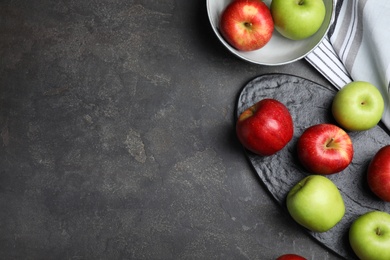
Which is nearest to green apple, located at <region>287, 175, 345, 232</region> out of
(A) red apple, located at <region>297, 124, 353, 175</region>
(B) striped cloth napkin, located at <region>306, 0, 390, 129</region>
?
(A) red apple, located at <region>297, 124, 353, 175</region>

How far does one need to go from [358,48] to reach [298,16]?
0.16 metres

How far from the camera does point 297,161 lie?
1.23 m

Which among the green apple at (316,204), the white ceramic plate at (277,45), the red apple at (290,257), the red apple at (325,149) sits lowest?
the red apple at (290,257)

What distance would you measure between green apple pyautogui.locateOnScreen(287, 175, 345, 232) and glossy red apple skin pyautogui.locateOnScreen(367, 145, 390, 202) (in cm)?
7

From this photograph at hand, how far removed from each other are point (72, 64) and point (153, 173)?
259mm

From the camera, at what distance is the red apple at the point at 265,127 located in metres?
1.15

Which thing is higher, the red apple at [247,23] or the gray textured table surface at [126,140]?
the red apple at [247,23]

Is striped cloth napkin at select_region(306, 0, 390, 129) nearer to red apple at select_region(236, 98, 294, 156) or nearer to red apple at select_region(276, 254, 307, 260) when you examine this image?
red apple at select_region(236, 98, 294, 156)

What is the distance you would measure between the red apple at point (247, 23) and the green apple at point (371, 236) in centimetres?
37

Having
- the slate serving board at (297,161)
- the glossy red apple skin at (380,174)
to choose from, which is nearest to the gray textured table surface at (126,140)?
the slate serving board at (297,161)

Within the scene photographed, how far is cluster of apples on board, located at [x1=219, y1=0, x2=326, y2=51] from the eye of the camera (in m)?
1.19

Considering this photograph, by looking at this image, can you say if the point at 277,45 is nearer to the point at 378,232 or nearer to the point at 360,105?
the point at 360,105

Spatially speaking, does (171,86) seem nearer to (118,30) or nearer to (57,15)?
(118,30)

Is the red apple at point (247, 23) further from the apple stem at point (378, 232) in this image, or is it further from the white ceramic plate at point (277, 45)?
the apple stem at point (378, 232)
